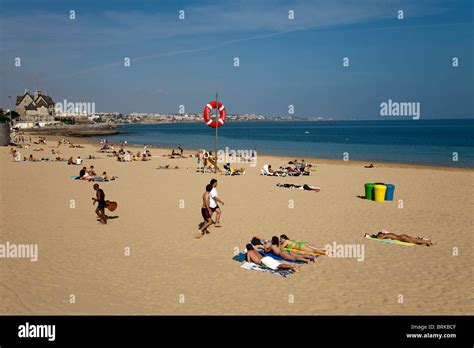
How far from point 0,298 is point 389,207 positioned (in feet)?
32.3

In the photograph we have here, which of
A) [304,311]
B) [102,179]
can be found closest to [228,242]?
[304,311]

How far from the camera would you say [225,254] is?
7.64 meters

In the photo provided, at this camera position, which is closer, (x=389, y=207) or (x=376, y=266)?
(x=376, y=266)

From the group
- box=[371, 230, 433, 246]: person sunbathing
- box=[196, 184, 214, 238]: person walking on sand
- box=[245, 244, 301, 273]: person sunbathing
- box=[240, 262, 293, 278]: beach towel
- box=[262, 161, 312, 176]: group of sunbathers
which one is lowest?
box=[240, 262, 293, 278]: beach towel

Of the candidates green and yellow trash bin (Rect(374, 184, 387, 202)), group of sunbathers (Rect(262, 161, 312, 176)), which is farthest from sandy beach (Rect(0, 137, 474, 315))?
group of sunbathers (Rect(262, 161, 312, 176))

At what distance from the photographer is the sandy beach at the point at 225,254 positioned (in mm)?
5551

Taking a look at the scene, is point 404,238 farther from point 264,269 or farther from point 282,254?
point 264,269

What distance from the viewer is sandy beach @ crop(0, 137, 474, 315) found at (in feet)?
18.2

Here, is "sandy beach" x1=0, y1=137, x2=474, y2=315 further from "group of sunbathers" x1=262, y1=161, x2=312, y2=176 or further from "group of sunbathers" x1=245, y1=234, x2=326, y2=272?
"group of sunbathers" x1=262, y1=161, x2=312, y2=176

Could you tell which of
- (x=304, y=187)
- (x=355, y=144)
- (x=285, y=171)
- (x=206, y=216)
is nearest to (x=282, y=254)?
(x=206, y=216)

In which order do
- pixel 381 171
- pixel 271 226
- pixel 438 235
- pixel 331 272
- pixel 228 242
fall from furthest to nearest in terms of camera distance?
pixel 381 171
pixel 271 226
pixel 438 235
pixel 228 242
pixel 331 272

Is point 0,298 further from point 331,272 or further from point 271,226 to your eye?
point 271,226

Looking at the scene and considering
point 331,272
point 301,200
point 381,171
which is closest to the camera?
point 331,272
